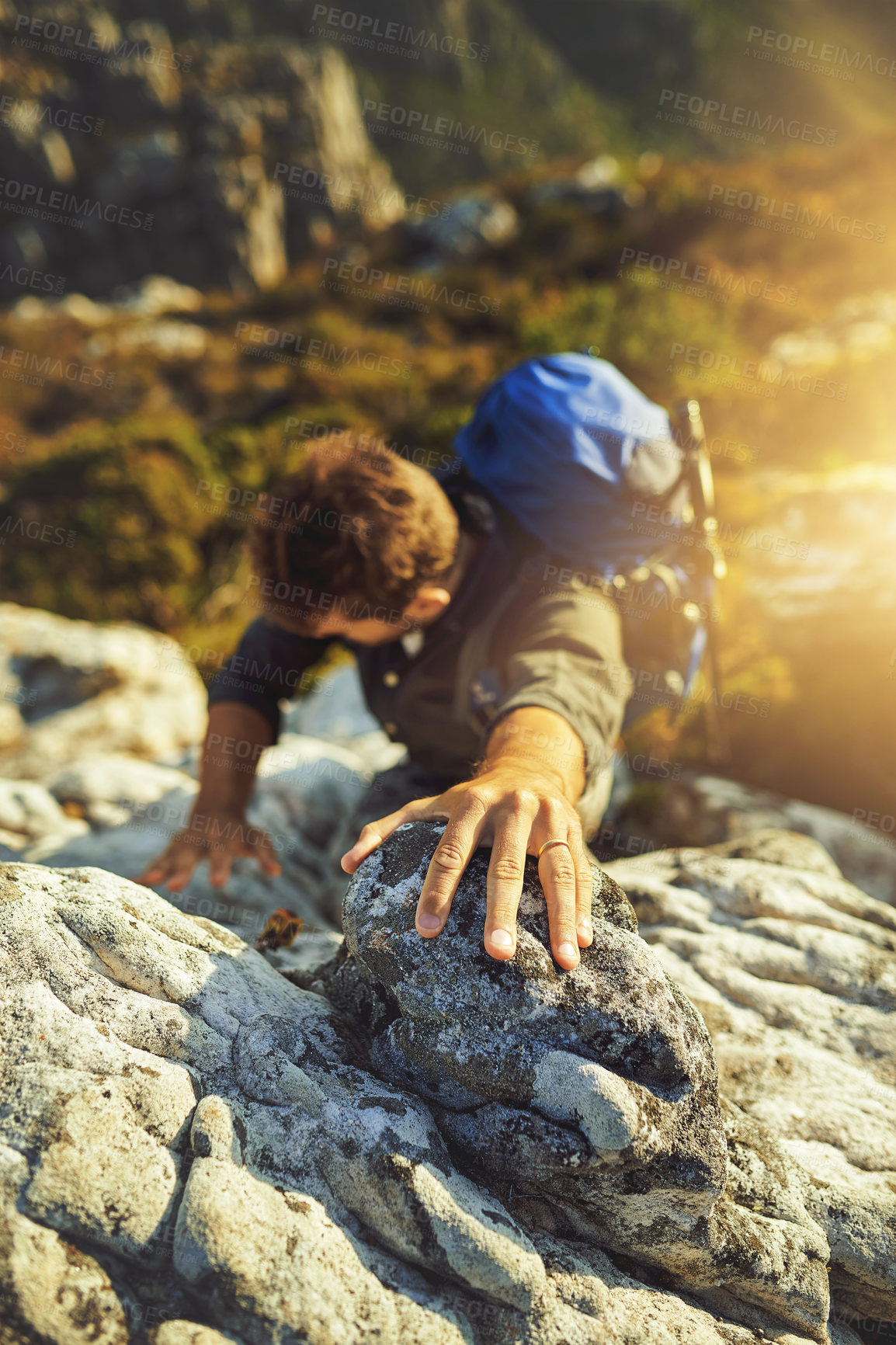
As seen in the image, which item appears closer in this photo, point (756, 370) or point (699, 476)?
point (699, 476)

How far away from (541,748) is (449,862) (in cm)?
60

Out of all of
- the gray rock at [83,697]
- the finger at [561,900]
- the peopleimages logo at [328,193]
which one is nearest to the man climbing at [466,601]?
the finger at [561,900]

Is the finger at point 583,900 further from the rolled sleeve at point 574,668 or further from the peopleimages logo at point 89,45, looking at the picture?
the peopleimages logo at point 89,45

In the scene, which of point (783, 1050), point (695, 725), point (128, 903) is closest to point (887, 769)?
point (695, 725)

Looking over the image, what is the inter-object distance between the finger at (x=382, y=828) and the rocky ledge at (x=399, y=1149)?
4cm

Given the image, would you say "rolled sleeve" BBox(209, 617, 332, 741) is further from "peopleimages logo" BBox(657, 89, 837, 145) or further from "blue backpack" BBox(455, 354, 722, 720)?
"peopleimages logo" BBox(657, 89, 837, 145)

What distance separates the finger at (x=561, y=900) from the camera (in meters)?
1.76

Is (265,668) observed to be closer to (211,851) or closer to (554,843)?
(211,851)

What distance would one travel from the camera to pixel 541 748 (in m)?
2.22

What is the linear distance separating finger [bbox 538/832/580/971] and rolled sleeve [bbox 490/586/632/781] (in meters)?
0.61

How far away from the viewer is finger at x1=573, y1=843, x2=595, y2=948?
1.81m

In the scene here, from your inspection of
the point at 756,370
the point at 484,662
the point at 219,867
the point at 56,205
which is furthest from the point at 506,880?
the point at 56,205

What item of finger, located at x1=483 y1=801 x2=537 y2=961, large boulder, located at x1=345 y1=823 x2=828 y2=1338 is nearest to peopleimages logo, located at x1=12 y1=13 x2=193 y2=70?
finger, located at x1=483 y1=801 x2=537 y2=961

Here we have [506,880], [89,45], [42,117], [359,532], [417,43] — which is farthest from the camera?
[417,43]
